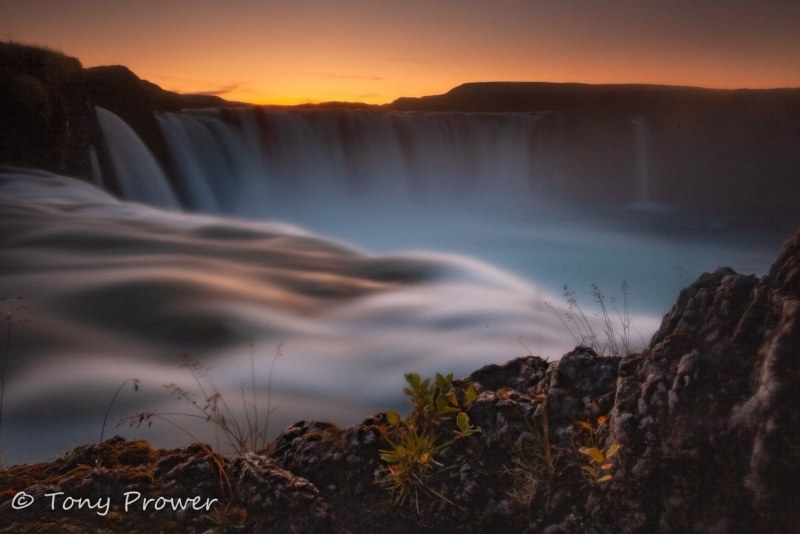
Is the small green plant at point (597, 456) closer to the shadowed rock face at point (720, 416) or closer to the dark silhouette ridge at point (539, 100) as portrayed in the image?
the shadowed rock face at point (720, 416)

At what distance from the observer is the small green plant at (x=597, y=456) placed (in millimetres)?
1543

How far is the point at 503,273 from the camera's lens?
4.86 meters

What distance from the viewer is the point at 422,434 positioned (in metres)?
1.75

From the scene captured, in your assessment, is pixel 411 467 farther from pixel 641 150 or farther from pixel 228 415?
pixel 641 150

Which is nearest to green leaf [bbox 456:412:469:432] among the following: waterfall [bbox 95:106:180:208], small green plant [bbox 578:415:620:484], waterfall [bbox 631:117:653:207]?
small green plant [bbox 578:415:620:484]

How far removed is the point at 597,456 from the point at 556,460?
14cm

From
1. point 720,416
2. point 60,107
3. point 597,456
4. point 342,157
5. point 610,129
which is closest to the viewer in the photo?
point 720,416

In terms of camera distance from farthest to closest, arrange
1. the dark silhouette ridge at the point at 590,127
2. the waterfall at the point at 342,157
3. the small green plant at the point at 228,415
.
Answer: the waterfall at the point at 342,157
the dark silhouette ridge at the point at 590,127
the small green plant at the point at 228,415

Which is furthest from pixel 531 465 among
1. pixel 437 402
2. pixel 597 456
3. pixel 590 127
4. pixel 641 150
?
pixel 590 127

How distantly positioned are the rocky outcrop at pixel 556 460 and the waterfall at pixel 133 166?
763cm

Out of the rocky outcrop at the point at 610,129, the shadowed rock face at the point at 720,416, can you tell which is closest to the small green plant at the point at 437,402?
the shadowed rock face at the point at 720,416

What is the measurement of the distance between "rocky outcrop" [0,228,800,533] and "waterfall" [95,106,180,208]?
25.0ft

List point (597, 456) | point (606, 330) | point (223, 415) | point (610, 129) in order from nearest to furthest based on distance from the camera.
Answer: point (597, 456), point (223, 415), point (606, 330), point (610, 129)

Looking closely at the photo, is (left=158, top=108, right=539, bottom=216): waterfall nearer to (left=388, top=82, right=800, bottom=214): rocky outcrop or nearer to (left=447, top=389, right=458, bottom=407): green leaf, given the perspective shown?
(left=388, top=82, right=800, bottom=214): rocky outcrop
